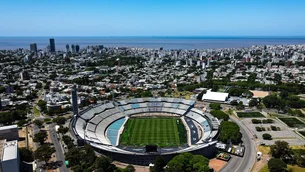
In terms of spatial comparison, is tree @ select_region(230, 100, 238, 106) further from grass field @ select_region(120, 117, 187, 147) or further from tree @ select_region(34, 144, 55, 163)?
tree @ select_region(34, 144, 55, 163)

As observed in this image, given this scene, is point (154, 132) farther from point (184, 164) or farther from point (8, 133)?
point (8, 133)

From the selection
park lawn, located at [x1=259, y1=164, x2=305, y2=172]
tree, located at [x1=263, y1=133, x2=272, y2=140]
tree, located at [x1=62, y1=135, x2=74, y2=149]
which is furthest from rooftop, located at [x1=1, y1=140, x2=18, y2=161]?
Answer: tree, located at [x1=263, y1=133, x2=272, y2=140]

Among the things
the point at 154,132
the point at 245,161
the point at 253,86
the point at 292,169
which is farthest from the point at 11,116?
the point at 253,86

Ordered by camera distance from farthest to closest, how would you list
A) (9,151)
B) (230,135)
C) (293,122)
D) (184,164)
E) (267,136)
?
1. (293,122)
2. (267,136)
3. (230,135)
4. (184,164)
5. (9,151)

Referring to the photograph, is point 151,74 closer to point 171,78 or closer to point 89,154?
point 171,78

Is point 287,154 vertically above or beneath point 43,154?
beneath

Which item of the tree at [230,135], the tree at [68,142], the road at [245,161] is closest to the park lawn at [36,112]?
the tree at [68,142]

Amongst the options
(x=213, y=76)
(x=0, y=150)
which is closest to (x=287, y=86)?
(x=213, y=76)

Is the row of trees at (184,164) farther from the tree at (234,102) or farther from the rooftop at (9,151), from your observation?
the tree at (234,102)
